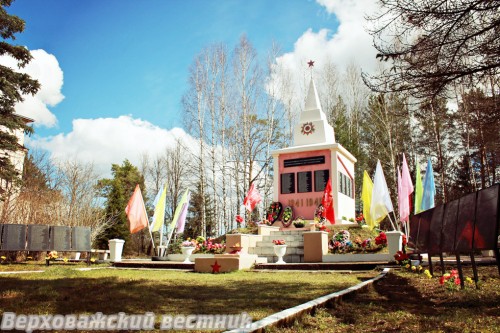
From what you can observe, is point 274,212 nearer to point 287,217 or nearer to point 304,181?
point 287,217

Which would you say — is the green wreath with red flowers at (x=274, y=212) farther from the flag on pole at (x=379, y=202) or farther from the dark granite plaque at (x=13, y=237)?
the dark granite plaque at (x=13, y=237)

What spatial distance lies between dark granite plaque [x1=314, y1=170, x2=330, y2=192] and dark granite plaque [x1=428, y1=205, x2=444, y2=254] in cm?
A: 1270

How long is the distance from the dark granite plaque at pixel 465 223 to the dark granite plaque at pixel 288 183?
49.6ft

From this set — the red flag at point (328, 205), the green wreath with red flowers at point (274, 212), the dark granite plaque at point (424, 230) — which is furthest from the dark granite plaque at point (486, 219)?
the green wreath with red flowers at point (274, 212)

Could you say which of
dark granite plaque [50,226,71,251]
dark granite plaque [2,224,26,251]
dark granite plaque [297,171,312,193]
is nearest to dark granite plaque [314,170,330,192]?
dark granite plaque [297,171,312,193]

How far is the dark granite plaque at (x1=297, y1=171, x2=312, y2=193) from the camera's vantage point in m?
21.2

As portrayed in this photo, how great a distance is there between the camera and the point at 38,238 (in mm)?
14117

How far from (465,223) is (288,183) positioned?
1573cm

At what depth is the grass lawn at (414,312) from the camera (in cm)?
411

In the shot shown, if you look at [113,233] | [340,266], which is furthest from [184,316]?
[113,233]

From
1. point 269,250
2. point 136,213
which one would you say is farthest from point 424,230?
point 136,213

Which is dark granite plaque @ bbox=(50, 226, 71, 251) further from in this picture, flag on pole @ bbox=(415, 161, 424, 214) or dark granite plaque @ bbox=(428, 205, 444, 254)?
flag on pole @ bbox=(415, 161, 424, 214)

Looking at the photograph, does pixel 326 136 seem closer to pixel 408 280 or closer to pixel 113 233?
pixel 408 280

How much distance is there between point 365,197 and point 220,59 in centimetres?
1619
